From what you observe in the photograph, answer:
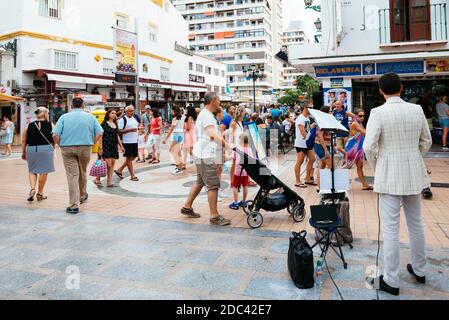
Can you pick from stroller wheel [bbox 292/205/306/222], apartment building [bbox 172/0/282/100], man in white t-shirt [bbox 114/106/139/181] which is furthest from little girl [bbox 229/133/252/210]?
apartment building [bbox 172/0/282/100]

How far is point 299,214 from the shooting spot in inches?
214

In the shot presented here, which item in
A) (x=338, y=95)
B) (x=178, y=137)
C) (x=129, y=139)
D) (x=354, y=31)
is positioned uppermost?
(x=354, y=31)

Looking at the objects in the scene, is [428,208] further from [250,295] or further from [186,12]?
[186,12]

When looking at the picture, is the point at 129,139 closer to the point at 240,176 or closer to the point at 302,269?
the point at 240,176

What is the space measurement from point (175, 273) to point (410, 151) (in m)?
2.44

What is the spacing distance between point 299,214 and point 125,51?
15.0 m

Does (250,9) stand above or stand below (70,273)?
above

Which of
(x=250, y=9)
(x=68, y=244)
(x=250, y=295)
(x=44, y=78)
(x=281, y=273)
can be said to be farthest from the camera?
(x=250, y=9)

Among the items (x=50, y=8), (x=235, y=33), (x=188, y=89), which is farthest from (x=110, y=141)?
(x=235, y=33)

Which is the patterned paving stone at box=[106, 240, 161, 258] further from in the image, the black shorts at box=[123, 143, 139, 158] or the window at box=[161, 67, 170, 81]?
the window at box=[161, 67, 170, 81]

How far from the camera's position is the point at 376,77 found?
13023 millimetres

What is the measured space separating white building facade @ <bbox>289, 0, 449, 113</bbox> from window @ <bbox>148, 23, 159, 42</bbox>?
19.5 metres

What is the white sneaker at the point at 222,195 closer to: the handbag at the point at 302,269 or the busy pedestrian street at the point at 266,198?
the busy pedestrian street at the point at 266,198

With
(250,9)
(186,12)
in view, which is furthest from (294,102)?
(186,12)
